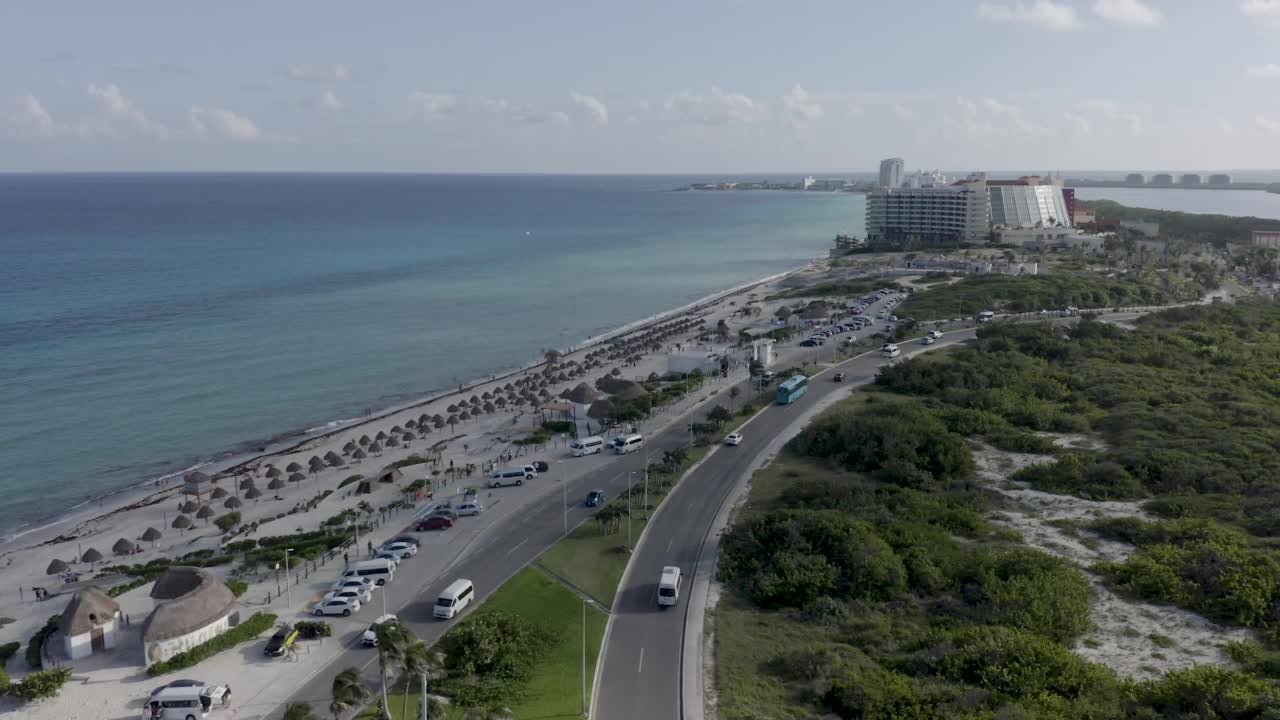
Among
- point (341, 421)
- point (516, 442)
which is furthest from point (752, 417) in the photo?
point (341, 421)

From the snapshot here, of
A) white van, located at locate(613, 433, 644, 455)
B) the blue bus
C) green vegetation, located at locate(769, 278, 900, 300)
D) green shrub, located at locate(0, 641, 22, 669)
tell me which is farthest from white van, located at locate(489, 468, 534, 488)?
green vegetation, located at locate(769, 278, 900, 300)

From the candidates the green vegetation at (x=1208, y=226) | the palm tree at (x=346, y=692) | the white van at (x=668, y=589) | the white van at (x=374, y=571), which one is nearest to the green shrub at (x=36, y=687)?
the white van at (x=374, y=571)

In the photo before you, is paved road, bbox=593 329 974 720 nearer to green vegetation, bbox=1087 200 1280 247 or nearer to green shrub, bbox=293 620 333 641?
green shrub, bbox=293 620 333 641

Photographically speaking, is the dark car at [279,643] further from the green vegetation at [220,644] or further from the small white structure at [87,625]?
the small white structure at [87,625]

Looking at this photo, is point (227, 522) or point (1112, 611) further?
point (227, 522)

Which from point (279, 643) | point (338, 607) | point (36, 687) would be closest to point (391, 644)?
point (279, 643)

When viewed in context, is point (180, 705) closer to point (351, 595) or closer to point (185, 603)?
point (185, 603)
